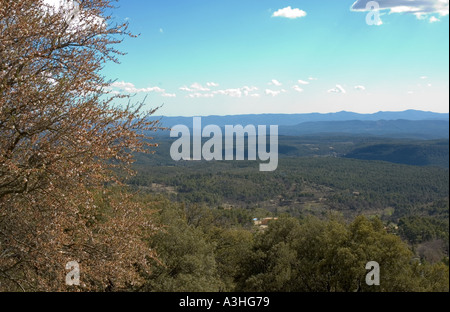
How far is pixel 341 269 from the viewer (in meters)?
18.1

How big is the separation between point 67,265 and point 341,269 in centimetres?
1502

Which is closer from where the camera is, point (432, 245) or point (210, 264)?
point (210, 264)

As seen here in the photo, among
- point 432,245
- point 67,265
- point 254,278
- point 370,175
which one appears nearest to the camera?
point 67,265

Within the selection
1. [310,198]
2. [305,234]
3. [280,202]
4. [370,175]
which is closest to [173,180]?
[280,202]

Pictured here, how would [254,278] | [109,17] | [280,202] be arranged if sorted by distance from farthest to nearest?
[280,202] → [254,278] → [109,17]

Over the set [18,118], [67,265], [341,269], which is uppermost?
[18,118]

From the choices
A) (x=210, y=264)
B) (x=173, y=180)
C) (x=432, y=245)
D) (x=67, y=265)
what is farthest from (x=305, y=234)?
(x=173, y=180)

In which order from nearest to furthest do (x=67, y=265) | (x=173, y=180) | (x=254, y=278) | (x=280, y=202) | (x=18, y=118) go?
(x=18, y=118)
(x=67, y=265)
(x=254, y=278)
(x=280, y=202)
(x=173, y=180)

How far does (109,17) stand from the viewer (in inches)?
349

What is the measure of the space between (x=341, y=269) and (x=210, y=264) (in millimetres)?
7052
